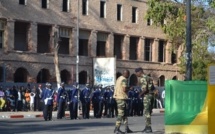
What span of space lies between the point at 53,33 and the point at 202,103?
35442 mm

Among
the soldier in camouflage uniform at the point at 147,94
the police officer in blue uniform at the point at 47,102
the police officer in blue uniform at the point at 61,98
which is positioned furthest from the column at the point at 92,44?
the soldier in camouflage uniform at the point at 147,94

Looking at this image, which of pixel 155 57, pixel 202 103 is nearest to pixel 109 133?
pixel 202 103

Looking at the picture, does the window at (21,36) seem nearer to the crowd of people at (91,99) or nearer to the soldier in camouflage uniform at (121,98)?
the crowd of people at (91,99)

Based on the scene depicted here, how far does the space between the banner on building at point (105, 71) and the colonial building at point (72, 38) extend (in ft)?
15.2

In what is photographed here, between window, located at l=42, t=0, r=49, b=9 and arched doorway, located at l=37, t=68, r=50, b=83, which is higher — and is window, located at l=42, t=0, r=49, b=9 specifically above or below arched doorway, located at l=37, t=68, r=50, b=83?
above

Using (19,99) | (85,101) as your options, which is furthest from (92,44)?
(85,101)

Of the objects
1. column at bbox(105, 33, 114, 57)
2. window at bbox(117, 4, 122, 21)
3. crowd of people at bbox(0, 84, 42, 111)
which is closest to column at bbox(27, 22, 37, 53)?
crowd of people at bbox(0, 84, 42, 111)

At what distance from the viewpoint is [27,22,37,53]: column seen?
51781mm

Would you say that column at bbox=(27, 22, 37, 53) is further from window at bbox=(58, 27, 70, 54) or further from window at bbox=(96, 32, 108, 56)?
window at bbox=(96, 32, 108, 56)

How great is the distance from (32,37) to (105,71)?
7751 mm

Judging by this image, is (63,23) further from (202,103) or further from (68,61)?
(202,103)

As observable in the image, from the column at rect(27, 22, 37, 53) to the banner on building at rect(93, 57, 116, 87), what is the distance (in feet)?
19.3

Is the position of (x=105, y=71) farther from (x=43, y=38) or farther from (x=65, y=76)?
(x=43, y=38)

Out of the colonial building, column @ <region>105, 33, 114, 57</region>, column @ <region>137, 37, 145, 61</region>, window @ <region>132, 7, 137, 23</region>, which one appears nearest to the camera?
the colonial building
